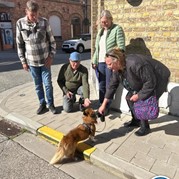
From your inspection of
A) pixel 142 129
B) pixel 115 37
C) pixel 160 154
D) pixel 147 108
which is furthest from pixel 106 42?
pixel 160 154

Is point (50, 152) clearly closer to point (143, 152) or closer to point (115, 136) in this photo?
point (115, 136)

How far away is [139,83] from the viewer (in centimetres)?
287

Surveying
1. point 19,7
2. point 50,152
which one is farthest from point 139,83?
point 19,7

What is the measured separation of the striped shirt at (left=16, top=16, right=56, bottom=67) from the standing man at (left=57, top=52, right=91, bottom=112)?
0.45m

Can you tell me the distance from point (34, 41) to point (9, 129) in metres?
1.63

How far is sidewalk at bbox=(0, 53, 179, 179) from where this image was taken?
8.43ft

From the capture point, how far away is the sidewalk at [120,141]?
2570mm

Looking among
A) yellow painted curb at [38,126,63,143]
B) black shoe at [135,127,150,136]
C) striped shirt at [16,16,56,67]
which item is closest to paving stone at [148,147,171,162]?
black shoe at [135,127,150,136]

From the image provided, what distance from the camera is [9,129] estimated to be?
3.77 metres

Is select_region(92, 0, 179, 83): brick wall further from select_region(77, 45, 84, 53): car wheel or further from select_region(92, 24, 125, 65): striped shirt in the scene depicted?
select_region(77, 45, 84, 53): car wheel

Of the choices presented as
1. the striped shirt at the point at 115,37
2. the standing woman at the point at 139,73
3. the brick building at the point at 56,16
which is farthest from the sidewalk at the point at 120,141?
the brick building at the point at 56,16

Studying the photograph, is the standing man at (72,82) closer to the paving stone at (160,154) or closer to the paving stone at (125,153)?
the paving stone at (125,153)

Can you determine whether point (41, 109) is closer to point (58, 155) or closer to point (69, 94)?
point (69, 94)

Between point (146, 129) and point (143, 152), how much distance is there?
519mm
